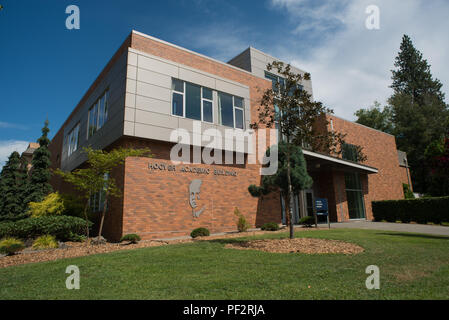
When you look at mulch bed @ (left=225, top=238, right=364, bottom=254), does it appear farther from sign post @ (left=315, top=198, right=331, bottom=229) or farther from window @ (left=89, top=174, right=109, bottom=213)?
window @ (left=89, top=174, right=109, bottom=213)

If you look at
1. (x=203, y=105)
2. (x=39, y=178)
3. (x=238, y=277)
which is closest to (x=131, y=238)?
(x=238, y=277)

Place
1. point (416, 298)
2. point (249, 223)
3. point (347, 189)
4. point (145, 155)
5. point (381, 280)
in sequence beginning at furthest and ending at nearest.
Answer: point (347, 189) → point (249, 223) → point (145, 155) → point (381, 280) → point (416, 298)

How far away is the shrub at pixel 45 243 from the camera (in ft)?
33.4

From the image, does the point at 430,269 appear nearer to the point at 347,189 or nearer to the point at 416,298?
the point at 416,298

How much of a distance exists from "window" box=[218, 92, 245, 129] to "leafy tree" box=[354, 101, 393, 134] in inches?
1501

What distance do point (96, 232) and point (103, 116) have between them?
6.40 metres

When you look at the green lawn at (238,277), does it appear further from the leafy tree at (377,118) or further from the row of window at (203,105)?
the leafy tree at (377,118)

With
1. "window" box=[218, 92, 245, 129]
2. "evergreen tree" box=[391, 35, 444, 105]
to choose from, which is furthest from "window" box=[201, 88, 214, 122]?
"evergreen tree" box=[391, 35, 444, 105]

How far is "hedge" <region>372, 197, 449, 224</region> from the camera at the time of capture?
722 inches

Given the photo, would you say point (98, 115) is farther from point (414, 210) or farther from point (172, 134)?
point (414, 210)

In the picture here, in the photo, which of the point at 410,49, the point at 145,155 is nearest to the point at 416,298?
the point at 145,155

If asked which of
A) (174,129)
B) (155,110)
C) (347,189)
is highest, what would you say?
(155,110)
